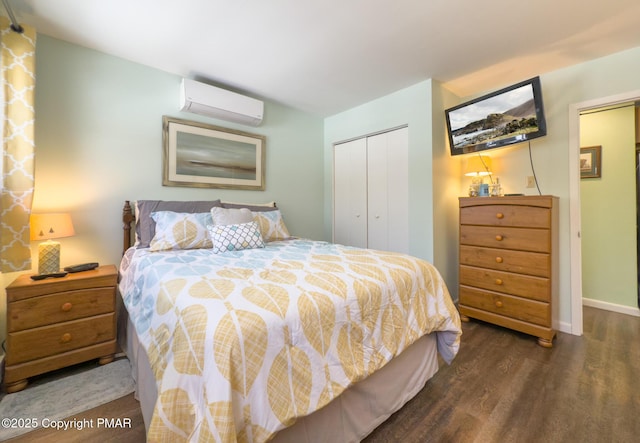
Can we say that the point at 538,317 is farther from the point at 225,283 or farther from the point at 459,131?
the point at 225,283

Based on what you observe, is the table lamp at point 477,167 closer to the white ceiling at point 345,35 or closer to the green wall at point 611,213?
the white ceiling at point 345,35

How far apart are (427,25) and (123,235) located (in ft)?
9.88

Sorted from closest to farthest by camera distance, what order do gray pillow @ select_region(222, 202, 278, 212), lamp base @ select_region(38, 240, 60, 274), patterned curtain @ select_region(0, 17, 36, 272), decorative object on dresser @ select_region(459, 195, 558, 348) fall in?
patterned curtain @ select_region(0, 17, 36, 272) → lamp base @ select_region(38, 240, 60, 274) → decorative object on dresser @ select_region(459, 195, 558, 348) → gray pillow @ select_region(222, 202, 278, 212)

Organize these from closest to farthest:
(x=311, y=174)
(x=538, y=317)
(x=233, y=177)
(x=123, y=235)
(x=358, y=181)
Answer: (x=538, y=317), (x=123, y=235), (x=233, y=177), (x=358, y=181), (x=311, y=174)

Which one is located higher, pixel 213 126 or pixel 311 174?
pixel 213 126

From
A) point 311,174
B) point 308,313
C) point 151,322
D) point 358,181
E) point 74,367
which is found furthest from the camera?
point 311,174

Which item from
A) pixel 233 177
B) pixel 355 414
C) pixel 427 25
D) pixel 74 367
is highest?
pixel 427 25

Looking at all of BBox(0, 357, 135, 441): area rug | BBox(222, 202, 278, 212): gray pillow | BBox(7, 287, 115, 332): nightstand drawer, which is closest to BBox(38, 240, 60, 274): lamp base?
BBox(7, 287, 115, 332): nightstand drawer

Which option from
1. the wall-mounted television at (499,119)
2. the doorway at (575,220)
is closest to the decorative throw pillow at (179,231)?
the wall-mounted television at (499,119)

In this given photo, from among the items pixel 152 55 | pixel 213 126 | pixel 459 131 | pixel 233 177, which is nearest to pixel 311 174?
pixel 233 177

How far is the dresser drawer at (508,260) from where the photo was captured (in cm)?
221

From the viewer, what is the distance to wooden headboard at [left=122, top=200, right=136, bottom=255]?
2312 mm

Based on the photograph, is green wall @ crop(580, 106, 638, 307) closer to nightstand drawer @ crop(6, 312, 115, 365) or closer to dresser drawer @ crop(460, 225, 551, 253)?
dresser drawer @ crop(460, 225, 551, 253)

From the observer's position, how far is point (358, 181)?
353 cm
